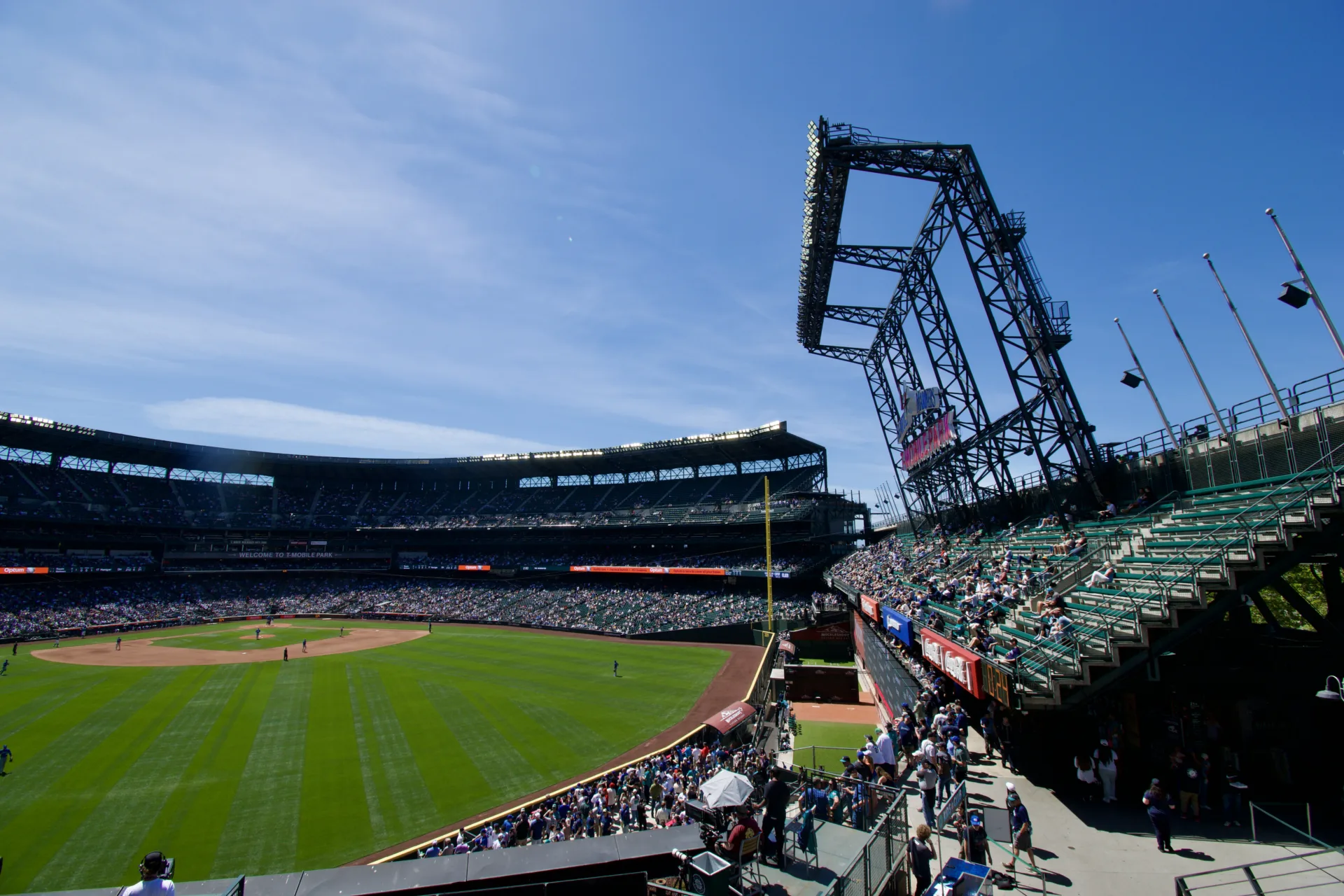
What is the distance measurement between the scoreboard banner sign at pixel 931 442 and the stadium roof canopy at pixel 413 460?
87.2ft

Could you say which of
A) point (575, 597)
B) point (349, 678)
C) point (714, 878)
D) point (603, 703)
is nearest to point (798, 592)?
point (575, 597)

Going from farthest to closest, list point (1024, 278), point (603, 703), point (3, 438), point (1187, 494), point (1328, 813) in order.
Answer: point (3, 438)
point (603, 703)
point (1024, 278)
point (1187, 494)
point (1328, 813)

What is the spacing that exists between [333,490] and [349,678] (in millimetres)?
63575

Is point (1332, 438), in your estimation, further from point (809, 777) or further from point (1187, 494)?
point (809, 777)

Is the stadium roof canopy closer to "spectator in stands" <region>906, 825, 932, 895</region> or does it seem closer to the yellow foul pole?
the yellow foul pole

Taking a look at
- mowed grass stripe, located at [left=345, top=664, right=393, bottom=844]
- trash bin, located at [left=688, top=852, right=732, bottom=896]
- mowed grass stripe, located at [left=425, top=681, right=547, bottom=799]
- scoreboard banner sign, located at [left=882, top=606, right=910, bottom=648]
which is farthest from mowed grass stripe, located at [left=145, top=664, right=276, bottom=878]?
scoreboard banner sign, located at [left=882, top=606, right=910, bottom=648]

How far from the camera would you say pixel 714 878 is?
8352 millimetres

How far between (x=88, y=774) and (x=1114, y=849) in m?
29.5

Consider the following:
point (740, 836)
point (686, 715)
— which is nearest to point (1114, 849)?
point (740, 836)

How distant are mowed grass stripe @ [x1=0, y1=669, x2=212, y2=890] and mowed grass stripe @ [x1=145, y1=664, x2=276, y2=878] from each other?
154 centimetres

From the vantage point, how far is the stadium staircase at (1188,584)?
11727 millimetres

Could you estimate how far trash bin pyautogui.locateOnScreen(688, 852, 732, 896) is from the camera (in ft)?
27.2

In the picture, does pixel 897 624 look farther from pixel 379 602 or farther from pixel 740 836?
pixel 379 602

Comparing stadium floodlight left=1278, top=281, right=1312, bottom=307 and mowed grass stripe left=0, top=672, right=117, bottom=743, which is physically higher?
stadium floodlight left=1278, top=281, right=1312, bottom=307
